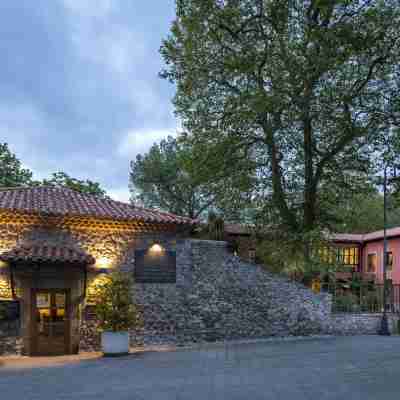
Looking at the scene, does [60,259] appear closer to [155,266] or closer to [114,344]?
[114,344]

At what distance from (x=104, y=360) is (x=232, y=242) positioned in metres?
15.6

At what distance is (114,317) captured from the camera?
41.7 ft

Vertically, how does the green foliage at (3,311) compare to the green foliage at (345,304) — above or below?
above

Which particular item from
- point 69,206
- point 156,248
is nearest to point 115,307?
point 156,248

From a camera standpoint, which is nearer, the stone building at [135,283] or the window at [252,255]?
the stone building at [135,283]

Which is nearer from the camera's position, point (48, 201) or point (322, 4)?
point (48, 201)

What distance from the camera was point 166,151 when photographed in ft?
128

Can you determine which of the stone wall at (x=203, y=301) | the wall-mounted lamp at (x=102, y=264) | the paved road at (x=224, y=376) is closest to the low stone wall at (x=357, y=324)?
the stone wall at (x=203, y=301)

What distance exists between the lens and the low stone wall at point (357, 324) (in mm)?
16578

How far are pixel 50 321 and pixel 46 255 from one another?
2.15 metres

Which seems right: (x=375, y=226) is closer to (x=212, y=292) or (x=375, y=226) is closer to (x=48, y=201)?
(x=212, y=292)

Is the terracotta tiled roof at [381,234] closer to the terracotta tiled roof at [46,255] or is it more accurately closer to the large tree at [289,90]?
the large tree at [289,90]

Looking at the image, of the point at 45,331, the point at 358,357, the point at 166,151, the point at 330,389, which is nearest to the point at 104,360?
the point at 45,331

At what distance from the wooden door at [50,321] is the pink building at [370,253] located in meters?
20.5
